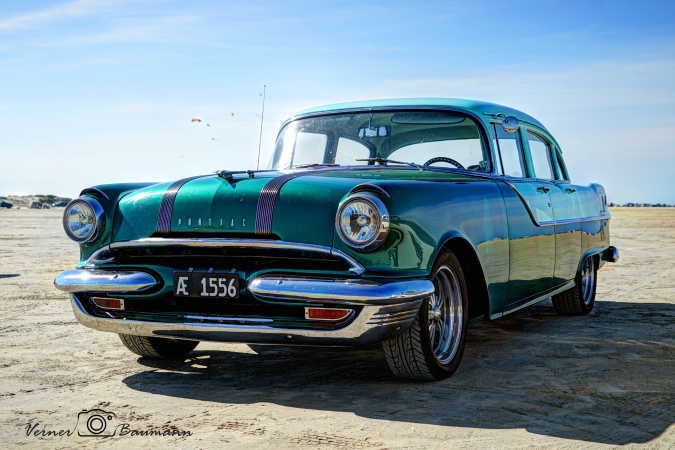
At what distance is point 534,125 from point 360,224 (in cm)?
318

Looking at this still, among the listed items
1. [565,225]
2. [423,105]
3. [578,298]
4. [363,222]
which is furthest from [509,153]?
[363,222]

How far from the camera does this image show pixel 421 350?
3.81m

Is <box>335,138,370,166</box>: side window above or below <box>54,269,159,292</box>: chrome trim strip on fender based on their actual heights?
above

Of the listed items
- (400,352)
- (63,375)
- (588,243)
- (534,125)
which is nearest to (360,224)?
(400,352)

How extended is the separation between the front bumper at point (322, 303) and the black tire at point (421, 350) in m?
0.18

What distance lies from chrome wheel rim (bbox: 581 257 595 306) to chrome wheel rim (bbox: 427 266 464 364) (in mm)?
2889

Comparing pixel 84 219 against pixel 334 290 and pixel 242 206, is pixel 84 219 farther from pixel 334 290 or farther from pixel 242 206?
pixel 334 290

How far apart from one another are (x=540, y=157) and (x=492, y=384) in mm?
2709

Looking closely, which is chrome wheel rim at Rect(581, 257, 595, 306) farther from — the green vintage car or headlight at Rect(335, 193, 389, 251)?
headlight at Rect(335, 193, 389, 251)

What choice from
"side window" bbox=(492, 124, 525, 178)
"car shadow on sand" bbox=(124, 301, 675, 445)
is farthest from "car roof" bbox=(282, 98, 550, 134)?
"car shadow on sand" bbox=(124, 301, 675, 445)

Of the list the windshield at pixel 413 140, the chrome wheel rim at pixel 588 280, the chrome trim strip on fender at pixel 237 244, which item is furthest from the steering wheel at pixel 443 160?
the chrome wheel rim at pixel 588 280

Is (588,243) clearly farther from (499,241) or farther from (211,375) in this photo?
(211,375)

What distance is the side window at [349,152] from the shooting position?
198 inches

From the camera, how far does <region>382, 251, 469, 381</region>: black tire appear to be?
12.4 feet
